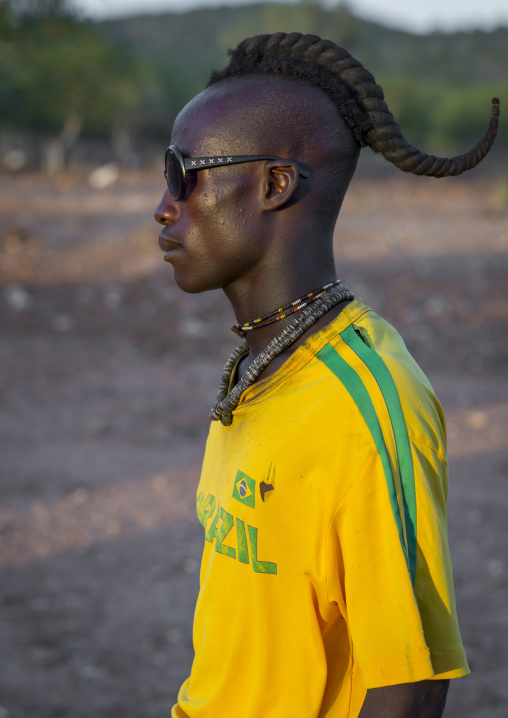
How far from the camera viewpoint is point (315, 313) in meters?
1.42

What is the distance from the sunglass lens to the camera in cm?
144

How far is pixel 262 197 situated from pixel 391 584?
70cm

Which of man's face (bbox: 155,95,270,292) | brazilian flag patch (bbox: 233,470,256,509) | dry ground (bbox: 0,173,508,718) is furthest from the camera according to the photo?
dry ground (bbox: 0,173,508,718)

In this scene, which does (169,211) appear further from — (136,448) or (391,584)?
(136,448)

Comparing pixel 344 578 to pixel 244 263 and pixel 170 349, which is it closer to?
pixel 244 263

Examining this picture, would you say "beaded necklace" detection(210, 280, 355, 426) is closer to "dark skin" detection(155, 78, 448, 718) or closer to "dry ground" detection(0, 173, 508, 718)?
"dark skin" detection(155, 78, 448, 718)

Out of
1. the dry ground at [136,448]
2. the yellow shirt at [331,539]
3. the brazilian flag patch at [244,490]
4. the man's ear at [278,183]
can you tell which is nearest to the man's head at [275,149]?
the man's ear at [278,183]

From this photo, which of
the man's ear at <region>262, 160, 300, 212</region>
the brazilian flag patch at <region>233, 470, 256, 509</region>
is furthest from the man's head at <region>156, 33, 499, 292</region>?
the brazilian flag patch at <region>233, 470, 256, 509</region>

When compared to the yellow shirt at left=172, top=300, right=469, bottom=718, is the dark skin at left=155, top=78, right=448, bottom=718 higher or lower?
higher

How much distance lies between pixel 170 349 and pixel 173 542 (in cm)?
354

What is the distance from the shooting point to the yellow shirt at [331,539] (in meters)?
1.19

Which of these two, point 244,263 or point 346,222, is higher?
point 346,222

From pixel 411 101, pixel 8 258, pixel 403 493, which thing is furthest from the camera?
pixel 411 101

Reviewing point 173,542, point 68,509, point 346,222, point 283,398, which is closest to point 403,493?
point 283,398
